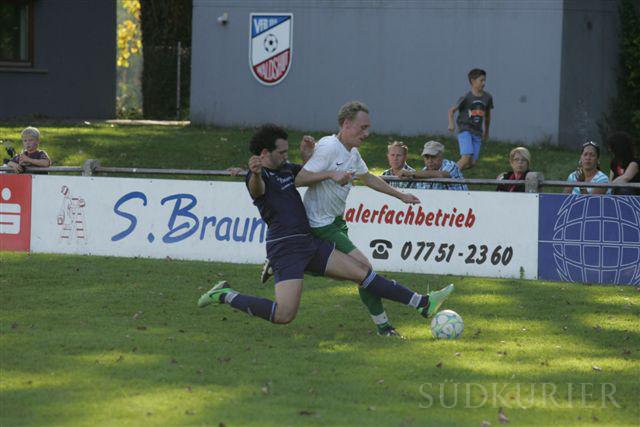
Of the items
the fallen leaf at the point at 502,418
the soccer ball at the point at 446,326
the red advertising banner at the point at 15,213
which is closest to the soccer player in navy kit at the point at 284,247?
the soccer ball at the point at 446,326

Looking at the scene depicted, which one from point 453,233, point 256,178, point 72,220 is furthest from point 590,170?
point 72,220

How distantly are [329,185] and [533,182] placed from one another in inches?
181

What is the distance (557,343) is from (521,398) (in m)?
2.25

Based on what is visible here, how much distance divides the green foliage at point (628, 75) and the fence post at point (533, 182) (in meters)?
11.8

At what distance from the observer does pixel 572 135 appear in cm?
2478

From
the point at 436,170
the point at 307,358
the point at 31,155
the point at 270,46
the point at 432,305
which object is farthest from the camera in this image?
the point at 270,46

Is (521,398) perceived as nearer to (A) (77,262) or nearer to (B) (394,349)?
(B) (394,349)

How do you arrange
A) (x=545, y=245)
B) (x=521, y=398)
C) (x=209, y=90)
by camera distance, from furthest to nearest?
(x=209, y=90), (x=545, y=245), (x=521, y=398)

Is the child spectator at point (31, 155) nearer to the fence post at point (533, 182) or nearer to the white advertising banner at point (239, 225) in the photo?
the white advertising banner at point (239, 225)

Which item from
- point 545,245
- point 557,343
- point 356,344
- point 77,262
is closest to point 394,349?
point 356,344

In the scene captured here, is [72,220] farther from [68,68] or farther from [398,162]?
[68,68]

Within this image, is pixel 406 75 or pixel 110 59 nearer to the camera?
pixel 406 75

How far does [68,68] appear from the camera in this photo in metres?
31.4

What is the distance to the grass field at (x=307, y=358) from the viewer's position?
7.86 metres
